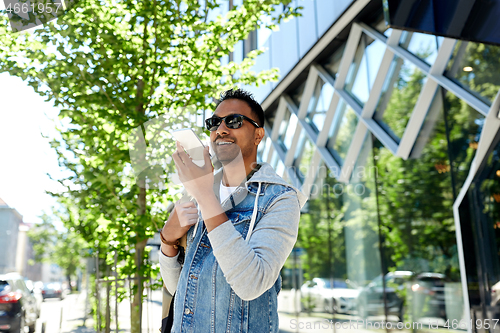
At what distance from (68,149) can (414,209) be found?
18.9ft

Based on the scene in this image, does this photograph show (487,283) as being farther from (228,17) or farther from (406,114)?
(228,17)

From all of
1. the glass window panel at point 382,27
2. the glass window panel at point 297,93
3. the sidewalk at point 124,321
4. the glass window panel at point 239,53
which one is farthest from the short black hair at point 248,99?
the glass window panel at point 239,53

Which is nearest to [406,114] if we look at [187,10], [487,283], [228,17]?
[487,283]

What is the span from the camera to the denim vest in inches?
59.2

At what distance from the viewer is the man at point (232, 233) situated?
1.41m

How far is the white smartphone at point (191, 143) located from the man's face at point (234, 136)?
0.21 metres

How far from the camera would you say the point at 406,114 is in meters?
7.86

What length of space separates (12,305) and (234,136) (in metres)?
9.99

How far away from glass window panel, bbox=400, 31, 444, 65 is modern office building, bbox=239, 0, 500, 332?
1.0 inches

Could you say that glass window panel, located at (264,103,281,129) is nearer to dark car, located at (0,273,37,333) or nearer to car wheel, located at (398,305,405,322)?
car wheel, located at (398,305,405,322)

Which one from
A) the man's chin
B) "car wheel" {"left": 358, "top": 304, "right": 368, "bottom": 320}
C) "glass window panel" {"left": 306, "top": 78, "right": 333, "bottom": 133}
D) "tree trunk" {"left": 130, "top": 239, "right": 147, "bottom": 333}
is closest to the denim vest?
the man's chin

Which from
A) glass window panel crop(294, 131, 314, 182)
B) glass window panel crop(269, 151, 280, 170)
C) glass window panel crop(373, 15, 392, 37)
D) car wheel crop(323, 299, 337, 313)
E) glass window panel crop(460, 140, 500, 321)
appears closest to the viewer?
glass window panel crop(460, 140, 500, 321)

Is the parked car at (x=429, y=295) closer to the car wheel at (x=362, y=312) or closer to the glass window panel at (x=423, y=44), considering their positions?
the car wheel at (x=362, y=312)
